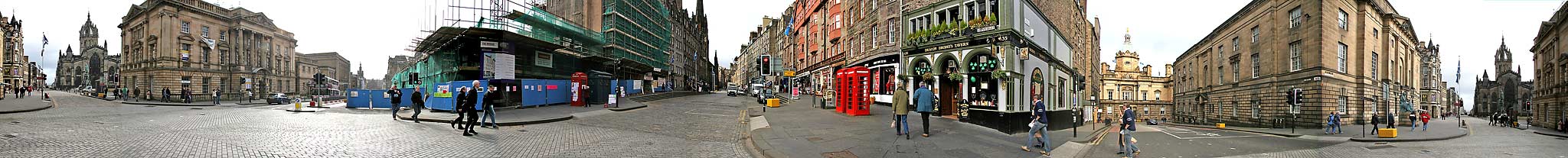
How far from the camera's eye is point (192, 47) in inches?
1668

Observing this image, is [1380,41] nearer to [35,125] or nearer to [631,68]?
[35,125]

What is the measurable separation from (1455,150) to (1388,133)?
3.99 ft

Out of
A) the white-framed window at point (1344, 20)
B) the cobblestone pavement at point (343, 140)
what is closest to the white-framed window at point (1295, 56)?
the white-framed window at point (1344, 20)

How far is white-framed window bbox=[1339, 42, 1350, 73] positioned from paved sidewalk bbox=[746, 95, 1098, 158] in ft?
15.7

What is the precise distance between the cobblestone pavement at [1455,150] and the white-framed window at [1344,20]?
2337 mm

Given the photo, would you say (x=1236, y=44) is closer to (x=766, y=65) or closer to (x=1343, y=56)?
(x=1343, y=56)

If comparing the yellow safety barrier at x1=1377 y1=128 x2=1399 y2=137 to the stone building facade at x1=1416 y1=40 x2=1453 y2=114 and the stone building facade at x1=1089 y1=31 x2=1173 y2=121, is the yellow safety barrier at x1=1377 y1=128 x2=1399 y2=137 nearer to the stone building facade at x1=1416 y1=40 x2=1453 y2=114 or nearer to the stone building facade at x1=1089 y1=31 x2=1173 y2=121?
the stone building facade at x1=1416 y1=40 x2=1453 y2=114

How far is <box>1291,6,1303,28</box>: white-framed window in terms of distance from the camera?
1395cm

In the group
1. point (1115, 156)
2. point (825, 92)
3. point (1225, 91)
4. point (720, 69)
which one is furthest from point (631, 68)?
point (720, 69)

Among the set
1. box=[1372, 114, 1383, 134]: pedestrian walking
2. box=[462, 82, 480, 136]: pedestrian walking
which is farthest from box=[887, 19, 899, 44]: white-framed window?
box=[462, 82, 480, 136]: pedestrian walking

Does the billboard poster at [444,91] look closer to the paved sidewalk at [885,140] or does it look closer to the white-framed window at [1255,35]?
the paved sidewalk at [885,140]

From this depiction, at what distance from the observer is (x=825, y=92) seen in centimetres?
2125

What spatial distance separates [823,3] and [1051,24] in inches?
735

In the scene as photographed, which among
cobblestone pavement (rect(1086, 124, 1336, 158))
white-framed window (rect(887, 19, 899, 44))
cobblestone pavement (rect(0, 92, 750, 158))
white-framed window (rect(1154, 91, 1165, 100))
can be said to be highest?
white-framed window (rect(887, 19, 899, 44))
